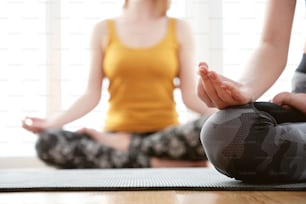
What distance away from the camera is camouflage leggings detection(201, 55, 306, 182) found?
0.73 meters

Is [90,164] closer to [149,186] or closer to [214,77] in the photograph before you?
[149,186]

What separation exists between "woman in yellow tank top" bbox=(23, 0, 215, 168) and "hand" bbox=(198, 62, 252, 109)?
27.4 inches

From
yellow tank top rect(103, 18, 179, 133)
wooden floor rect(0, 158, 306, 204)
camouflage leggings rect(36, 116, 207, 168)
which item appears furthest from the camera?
yellow tank top rect(103, 18, 179, 133)

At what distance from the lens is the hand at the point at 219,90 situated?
659 mm

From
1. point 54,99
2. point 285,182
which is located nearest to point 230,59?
point 54,99

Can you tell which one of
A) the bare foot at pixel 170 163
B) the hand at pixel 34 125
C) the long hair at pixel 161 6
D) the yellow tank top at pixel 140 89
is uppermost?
the long hair at pixel 161 6

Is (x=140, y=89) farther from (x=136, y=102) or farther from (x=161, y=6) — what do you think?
(x=161, y=6)

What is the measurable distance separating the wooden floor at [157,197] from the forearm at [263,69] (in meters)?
0.17

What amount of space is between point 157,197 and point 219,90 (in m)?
0.15

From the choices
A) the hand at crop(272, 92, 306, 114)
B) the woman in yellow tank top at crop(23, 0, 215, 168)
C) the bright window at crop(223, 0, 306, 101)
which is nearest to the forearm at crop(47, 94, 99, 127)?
the woman in yellow tank top at crop(23, 0, 215, 168)

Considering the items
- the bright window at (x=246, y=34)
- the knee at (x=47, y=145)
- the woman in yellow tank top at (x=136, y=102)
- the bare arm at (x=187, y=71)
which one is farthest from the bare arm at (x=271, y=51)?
the bright window at (x=246, y=34)

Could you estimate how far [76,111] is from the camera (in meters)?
1.62

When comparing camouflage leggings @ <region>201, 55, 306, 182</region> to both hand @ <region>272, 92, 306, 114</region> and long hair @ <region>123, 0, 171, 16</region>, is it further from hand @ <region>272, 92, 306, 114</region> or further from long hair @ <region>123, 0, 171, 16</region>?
long hair @ <region>123, 0, 171, 16</region>

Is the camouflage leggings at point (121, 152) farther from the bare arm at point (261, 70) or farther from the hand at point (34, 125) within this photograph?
the bare arm at point (261, 70)
